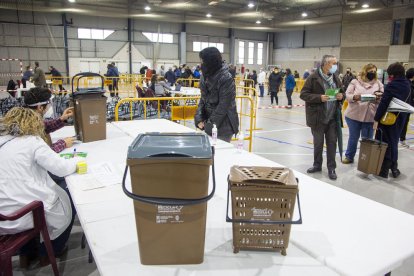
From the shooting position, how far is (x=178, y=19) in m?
21.4

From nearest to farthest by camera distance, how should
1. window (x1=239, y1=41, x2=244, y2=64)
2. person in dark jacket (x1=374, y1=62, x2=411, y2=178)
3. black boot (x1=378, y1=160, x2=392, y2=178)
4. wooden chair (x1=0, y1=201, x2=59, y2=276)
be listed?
wooden chair (x1=0, y1=201, x2=59, y2=276), person in dark jacket (x1=374, y1=62, x2=411, y2=178), black boot (x1=378, y1=160, x2=392, y2=178), window (x1=239, y1=41, x2=244, y2=64)

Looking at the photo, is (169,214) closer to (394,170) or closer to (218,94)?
(218,94)

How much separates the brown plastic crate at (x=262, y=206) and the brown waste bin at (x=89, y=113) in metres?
2.32

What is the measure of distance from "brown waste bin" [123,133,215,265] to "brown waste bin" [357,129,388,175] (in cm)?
415

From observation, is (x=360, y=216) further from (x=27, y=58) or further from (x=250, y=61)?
(x=250, y=61)

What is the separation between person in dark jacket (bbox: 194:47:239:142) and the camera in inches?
135

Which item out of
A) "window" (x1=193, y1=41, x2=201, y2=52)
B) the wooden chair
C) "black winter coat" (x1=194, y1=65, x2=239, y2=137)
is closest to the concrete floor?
the wooden chair

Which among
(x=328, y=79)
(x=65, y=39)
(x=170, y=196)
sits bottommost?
(x=170, y=196)

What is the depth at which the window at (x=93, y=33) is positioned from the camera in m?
22.4

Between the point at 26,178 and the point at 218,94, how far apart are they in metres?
2.03

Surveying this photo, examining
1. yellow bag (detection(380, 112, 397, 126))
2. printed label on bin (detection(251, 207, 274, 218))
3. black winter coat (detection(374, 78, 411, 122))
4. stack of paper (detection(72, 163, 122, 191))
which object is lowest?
stack of paper (detection(72, 163, 122, 191))

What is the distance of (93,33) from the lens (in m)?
22.9

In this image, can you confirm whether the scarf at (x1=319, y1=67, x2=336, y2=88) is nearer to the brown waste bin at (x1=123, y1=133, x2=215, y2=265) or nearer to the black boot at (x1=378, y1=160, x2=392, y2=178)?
the black boot at (x1=378, y1=160, x2=392, y2=178)

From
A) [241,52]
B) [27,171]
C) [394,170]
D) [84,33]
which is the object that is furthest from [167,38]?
[27,171]
